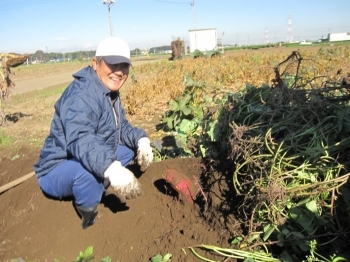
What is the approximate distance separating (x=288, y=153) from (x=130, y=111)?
493 cm

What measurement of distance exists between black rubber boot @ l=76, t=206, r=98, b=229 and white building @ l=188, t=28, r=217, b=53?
27926 mm

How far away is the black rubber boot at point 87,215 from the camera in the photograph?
2.42 metres

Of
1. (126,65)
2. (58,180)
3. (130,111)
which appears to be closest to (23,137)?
(130,111)

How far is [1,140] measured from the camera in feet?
17.3

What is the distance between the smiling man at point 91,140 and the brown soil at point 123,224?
175 millimetres

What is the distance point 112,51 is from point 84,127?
57 centimetres

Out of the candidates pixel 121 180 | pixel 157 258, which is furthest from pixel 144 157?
pixel 157 258

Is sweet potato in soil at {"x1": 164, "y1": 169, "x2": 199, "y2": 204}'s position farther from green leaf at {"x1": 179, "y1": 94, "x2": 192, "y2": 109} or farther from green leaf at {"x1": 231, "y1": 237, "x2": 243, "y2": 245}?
green leaf at {"x1": 179, "y1": 94, "x2": 192, "y2": 109}

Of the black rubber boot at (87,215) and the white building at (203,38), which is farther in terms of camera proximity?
the white building at (203,38)

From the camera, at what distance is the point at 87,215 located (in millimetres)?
2451

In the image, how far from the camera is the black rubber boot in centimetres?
242

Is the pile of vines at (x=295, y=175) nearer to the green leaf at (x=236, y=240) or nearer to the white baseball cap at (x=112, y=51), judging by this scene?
the green leaf at (x=236, y=240)

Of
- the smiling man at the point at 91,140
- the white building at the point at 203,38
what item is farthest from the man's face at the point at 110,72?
the white building at the point at 203,38

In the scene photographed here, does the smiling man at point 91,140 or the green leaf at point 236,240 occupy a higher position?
the smiling man at point 91,140
